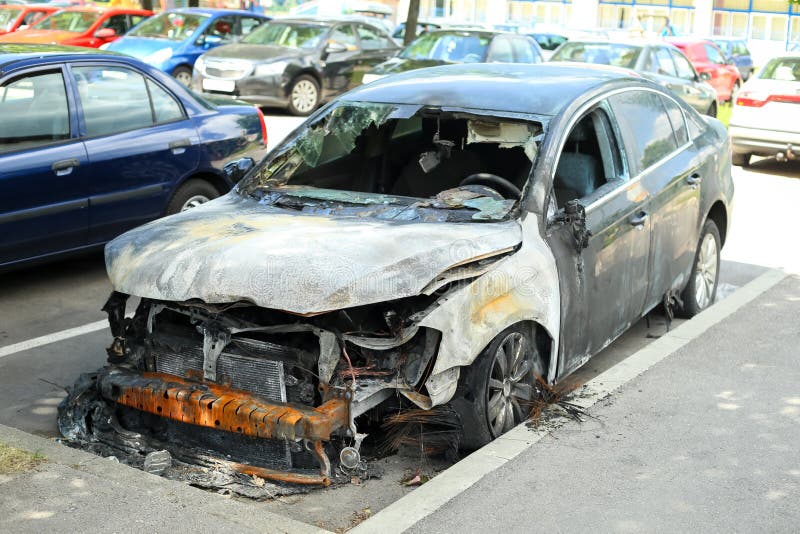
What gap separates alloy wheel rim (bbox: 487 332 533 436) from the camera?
488 cm

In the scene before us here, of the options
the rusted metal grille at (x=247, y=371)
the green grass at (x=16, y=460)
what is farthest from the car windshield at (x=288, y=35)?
the green grass at (x=16, y=460)

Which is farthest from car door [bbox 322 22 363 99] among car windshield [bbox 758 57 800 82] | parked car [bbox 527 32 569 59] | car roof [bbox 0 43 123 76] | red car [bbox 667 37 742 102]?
car roof [bbox 0 43 123 76]

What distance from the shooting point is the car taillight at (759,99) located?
14039 mm

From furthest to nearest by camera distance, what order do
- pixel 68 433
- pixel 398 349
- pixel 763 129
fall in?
pixel 763 129, pixel 68 433, pixel 398 349

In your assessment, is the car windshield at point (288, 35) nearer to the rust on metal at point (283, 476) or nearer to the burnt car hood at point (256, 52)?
the burnt car hood at point (256, 52)

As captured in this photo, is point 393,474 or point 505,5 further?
point 505,5

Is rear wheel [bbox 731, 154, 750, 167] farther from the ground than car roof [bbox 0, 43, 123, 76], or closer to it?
closer to it

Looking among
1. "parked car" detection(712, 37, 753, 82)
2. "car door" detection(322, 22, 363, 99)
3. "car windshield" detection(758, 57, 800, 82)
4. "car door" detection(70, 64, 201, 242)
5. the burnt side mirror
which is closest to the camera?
the burnt side mirror

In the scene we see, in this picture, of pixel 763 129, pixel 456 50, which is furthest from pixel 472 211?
pixel 456 50

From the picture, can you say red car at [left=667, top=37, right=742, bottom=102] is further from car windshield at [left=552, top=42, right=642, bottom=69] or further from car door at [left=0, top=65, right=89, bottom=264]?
car door at [left=0, top=65, right=89, bottom=264]

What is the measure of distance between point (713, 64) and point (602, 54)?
394 inches

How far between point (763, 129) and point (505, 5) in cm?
3649

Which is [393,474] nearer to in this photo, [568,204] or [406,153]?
[568,204]

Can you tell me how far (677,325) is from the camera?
7.19 m
